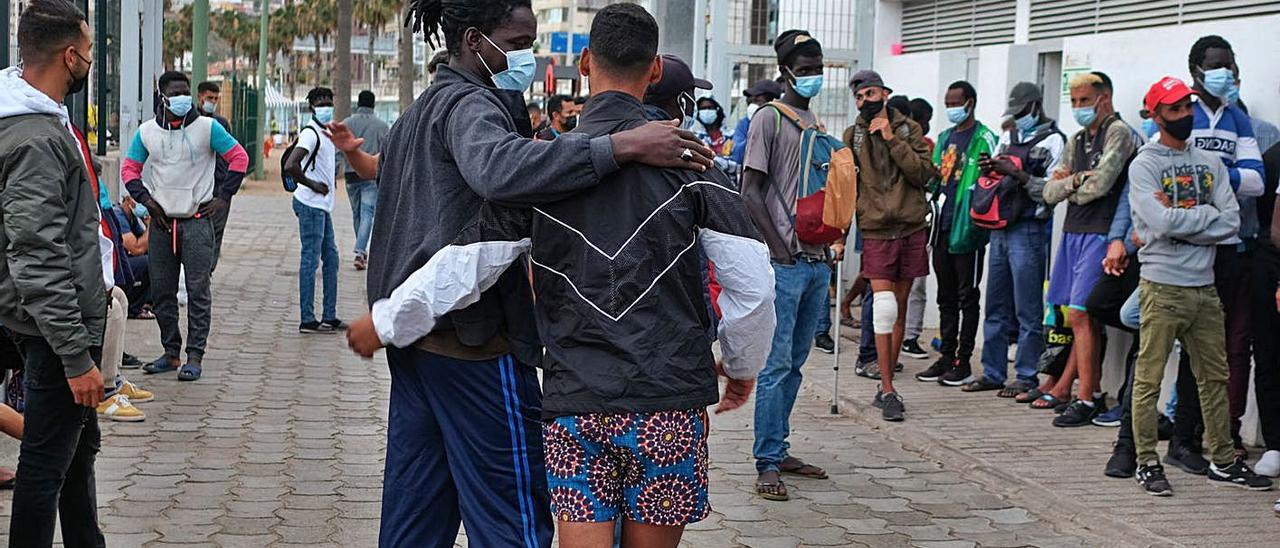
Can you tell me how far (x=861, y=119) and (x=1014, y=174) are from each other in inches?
41.9

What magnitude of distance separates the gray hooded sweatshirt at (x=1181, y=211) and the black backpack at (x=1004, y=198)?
7.85ft

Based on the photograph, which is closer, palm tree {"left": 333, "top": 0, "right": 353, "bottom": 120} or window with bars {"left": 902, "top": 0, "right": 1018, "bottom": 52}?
window with bars {"left": 902, "top": 0, "right": 1018, "bottom": 52}

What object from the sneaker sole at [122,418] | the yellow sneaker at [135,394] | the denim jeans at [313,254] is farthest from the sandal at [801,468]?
the denim jeans at [313,254]

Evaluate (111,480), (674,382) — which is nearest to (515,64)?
(674,382)

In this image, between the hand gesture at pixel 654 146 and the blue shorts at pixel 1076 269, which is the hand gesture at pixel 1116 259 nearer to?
the blue shorts at pixel 1076 269

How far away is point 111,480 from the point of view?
22.9 feet

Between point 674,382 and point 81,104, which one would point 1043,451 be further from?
point 81,104

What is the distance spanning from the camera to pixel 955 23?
12.9 meters

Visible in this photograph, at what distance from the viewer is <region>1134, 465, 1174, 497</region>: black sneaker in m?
7.24

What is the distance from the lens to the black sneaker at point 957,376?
10.3m

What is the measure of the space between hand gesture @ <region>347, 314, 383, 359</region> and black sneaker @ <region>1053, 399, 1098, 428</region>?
5.95m

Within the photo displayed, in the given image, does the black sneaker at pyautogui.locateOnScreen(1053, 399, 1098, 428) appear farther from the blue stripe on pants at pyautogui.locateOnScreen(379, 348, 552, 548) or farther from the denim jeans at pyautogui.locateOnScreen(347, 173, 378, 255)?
the denim jeans at pyautogui.locateOnScreen(347, 173, 378, 255)

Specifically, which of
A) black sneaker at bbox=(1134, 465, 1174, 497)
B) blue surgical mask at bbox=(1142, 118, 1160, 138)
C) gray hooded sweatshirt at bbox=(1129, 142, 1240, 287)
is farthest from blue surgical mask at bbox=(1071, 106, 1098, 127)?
black sneaker at bbox=(1134, 465, 1174, 497)

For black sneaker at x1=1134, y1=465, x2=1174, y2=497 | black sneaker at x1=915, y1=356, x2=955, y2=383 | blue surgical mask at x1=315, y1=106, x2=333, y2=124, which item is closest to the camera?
black sneaker at x1=1134, y1=465, x2=1174, y2=497
